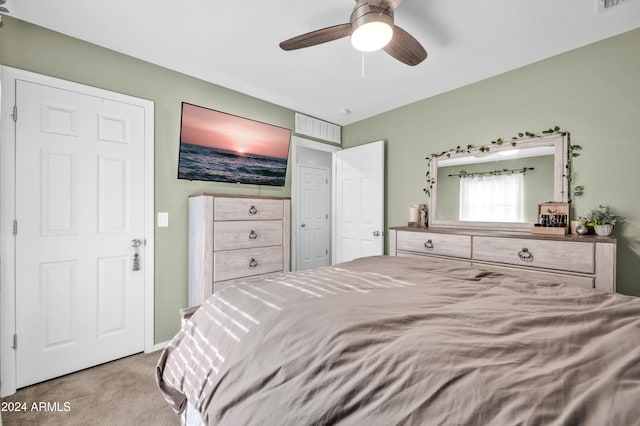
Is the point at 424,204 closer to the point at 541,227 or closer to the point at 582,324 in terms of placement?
the point at 541,227

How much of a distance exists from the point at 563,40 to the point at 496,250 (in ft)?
5.68

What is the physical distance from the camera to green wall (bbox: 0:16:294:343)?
6.50 ft

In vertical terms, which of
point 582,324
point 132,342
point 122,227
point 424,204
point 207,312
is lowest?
point 132,342

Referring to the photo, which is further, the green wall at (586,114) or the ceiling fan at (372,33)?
the green wall at (586,114)

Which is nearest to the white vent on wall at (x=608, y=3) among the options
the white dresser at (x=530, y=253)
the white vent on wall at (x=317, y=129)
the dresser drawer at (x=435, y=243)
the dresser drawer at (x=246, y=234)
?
the white dresser at (x=530, y=253)

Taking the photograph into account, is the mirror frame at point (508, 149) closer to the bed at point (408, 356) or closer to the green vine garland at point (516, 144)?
the green vine garland at point (516, 144)

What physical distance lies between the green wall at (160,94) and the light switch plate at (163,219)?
3cm

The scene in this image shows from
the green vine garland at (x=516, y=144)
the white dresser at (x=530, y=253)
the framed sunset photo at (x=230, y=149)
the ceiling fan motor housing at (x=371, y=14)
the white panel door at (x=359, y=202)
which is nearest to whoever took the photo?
the ceiling fan motor housing at (x=371, y=14)

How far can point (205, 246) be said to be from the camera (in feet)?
7.79

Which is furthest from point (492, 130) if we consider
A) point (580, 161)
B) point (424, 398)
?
point (424, 398)

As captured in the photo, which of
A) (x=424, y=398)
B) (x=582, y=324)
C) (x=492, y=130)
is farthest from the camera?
(x=492, y=130)

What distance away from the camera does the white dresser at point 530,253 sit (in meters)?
1.82

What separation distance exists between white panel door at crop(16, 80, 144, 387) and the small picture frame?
11.1 feet

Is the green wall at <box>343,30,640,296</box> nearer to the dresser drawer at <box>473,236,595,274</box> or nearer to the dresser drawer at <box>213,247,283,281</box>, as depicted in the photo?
the dresser drawer at <box>473,236,595,274</box>
